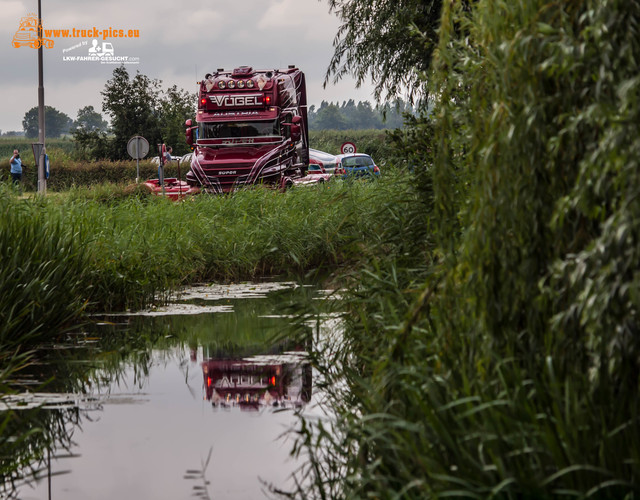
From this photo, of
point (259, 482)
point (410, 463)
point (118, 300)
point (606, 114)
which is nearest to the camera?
point (606, 114)

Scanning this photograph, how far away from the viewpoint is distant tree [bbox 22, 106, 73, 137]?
172 m

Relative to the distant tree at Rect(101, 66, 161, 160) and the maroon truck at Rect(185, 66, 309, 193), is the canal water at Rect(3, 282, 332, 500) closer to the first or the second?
the maroon truck at Rect(185, 66, 309, 193)

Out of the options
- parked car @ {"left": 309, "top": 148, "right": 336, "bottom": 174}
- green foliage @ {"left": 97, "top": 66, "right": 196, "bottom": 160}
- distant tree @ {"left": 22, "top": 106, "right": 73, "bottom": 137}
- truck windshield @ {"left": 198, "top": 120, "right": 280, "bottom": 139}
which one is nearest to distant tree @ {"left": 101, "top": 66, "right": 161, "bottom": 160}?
green foliage @ {"left": 97, "top": 66, "right": 196, "bottom": 160}

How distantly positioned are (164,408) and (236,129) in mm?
20036

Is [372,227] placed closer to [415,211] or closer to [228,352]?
[415,211]

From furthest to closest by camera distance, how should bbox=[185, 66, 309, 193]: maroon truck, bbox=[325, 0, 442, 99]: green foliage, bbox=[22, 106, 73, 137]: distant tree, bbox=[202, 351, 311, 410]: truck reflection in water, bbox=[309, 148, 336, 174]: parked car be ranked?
bbox=[22, 106, 73, 137]: distant tree < bbox=[309, 148, 336, 174]: parked car < bbox=[185, 66, 309, 193]: maroon truck < bbox=[325, 0, 442, 99]: green foliage < bbox=[202, 351, 311, 410]: truck reflection in water

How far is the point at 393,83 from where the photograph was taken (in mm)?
20062

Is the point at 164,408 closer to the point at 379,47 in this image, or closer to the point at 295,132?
the point at 379,47

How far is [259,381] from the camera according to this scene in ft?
27.6

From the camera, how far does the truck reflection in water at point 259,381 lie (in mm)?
7727

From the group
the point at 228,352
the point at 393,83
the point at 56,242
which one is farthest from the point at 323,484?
the point at 393,83

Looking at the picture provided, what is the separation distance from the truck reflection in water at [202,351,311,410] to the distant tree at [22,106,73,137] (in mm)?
164662

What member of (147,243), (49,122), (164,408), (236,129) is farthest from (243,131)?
(49,122)

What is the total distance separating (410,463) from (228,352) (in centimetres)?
527
